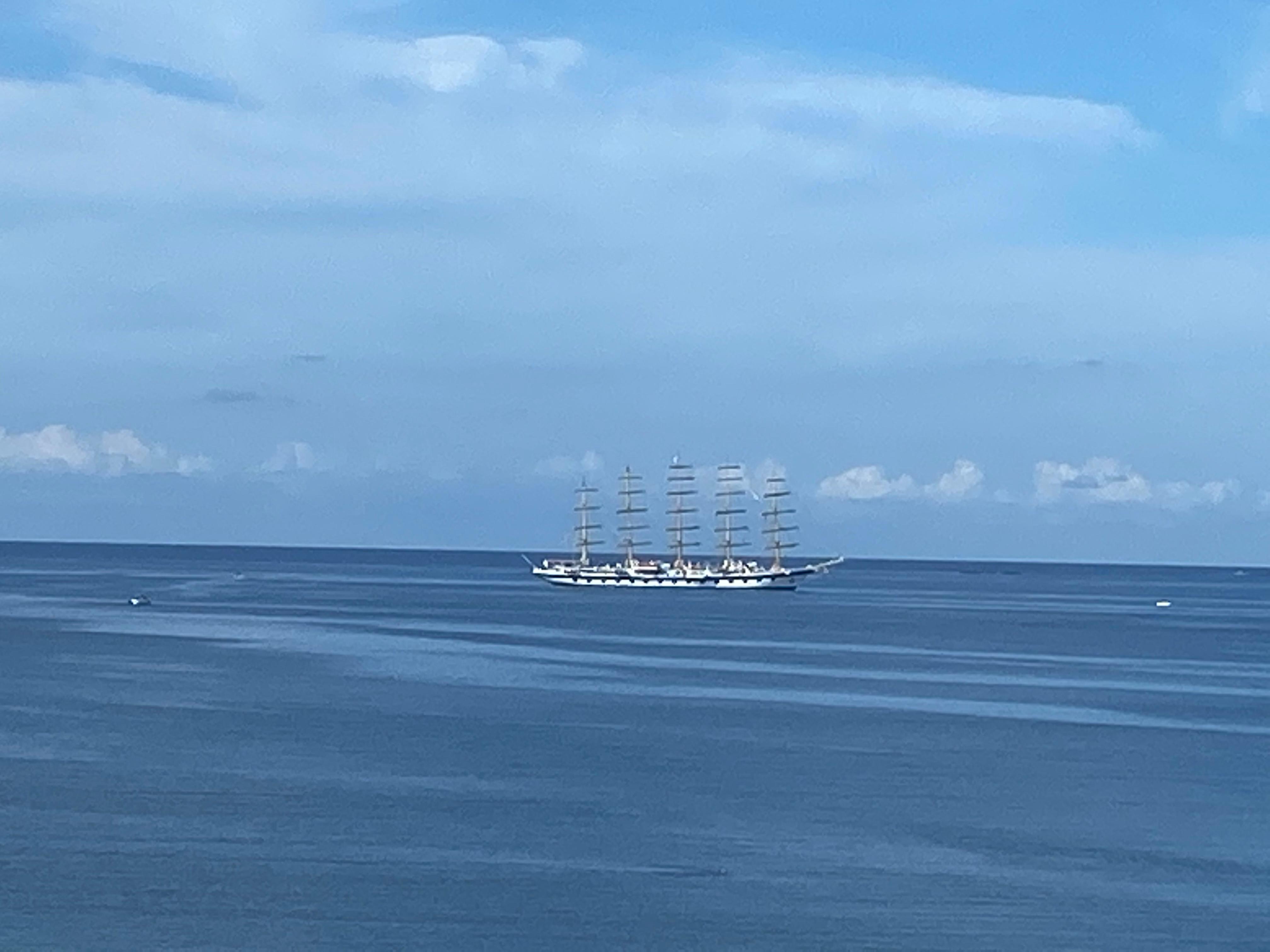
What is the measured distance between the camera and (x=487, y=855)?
42531 millimetres

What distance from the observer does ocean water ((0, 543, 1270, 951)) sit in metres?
36.8

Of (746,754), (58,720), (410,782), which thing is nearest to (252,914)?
(410,782)

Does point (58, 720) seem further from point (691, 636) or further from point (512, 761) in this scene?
point (691, 636)

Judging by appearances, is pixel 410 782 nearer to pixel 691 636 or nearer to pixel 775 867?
pixel 775 867

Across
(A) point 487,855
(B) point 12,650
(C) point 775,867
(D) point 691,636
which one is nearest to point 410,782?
(A) point 487,855

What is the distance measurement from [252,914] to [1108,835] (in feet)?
70.2

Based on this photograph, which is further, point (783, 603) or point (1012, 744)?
point (783, 603)

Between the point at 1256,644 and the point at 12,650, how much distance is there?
8281cm

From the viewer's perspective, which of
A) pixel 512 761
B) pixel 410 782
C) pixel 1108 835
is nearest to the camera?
pixel 1108 835

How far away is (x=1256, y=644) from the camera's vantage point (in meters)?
133

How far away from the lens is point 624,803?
164 feet

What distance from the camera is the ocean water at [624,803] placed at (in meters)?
36.8

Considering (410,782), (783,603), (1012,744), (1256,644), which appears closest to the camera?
(410,782)

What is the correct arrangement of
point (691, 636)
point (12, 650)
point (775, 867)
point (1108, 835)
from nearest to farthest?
point (775, 867) < point (1108, 835) < point (12, 650) < point (691, 636)
